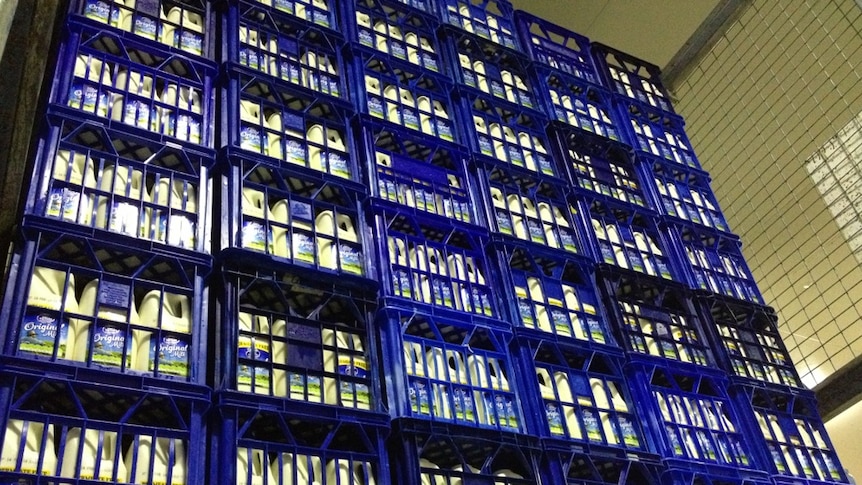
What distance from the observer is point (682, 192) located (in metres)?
17.4

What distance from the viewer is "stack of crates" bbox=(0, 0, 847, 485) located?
8305 millimetres

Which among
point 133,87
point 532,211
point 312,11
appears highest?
point 312,11

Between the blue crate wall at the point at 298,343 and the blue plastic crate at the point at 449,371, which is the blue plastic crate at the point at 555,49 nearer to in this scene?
the blue plastic crate at the point at 449,371

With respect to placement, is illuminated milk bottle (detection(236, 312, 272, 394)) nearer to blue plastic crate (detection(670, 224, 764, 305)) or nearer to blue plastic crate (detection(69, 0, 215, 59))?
blue plastic crate (detection(69, 0, 215, 59))

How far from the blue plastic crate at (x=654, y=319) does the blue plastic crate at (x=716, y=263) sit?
2.51 ft

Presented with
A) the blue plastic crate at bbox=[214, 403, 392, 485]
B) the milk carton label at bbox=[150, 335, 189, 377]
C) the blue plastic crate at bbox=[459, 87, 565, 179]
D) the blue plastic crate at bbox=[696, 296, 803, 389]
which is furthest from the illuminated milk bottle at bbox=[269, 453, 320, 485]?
the blue plastic crate at bbox=[696, 296, 803, 389]

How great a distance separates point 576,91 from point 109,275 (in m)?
11.9

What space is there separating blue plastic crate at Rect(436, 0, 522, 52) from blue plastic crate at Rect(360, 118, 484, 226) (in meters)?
4.11

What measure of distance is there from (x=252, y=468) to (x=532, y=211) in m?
7.41

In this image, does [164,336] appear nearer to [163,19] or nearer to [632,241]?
[163,19]

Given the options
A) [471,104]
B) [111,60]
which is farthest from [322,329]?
[471,104]

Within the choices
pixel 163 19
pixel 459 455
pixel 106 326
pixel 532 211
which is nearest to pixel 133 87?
pixel 163 19

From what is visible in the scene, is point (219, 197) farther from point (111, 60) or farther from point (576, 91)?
point (576, 91)

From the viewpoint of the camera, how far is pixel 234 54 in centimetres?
1203
